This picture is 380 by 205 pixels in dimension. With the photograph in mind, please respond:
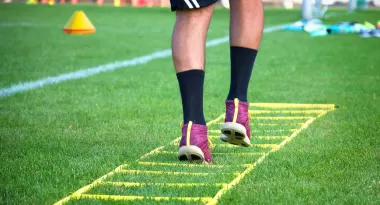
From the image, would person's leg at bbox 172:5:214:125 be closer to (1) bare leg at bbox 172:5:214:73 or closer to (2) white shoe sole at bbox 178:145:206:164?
(1) bare leg at bbox 172:5:214:73

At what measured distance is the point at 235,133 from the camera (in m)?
4.44

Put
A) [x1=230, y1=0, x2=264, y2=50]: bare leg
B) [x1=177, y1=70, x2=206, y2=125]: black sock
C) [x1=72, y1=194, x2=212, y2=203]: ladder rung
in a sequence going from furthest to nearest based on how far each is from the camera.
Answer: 1. [x1=230, y1=0, x2=264, y2=50]: bare leg
2. [x1=177, y1=70, x2=206, y2=125]: black sock
3. [x1=72, y1=194, x2=212, y2=203]: ladder rung

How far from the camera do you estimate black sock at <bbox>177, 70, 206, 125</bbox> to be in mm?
4312

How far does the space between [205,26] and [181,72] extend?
25 centimetres

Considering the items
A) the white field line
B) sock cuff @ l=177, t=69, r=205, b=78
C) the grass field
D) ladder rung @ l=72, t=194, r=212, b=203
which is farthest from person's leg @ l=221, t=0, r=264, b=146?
the white field line

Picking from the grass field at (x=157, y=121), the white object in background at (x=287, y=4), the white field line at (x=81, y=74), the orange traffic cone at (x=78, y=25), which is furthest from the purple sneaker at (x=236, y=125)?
the white object in background at (x=287, y=4)

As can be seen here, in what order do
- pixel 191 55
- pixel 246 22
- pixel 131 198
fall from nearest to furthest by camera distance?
pixel 131 198
pixel 191 55
pixel 246 22

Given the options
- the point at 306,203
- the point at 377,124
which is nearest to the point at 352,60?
the point at 377,124

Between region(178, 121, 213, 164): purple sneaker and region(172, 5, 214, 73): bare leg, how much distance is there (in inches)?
11.5

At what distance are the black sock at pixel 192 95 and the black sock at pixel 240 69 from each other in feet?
1.21

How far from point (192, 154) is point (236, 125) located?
34 cm

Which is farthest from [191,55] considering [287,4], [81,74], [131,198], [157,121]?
[287,4]

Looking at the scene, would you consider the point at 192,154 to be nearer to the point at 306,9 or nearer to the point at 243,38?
the point at 243,38

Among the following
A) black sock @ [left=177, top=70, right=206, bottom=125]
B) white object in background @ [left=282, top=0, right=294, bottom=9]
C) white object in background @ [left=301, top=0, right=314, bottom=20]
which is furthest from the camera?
white object in background @ [left=282, top=0, right=294, bottom=9]
